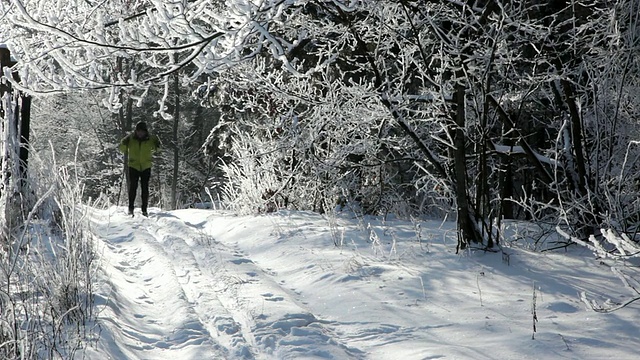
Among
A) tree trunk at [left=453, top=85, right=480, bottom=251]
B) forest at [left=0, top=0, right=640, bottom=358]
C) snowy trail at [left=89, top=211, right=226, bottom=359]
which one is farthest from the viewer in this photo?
tree trunk at [left=453, top=85, right=480, bottom=251]

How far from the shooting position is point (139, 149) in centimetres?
1184

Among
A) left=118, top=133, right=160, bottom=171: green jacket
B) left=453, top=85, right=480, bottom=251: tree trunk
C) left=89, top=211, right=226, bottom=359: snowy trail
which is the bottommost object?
left=89, top=211, right=226, bottom=359: snowy trail

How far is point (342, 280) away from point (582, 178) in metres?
2.53

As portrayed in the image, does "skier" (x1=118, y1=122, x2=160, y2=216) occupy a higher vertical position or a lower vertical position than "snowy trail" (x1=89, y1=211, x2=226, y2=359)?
higher

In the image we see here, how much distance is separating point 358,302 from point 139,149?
26.3 ft

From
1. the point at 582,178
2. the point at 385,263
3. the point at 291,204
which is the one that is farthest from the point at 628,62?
the point at 291,204

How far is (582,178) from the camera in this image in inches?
236

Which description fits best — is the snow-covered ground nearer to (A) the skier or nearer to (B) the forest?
(B) the forest

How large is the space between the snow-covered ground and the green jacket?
15.7 feet

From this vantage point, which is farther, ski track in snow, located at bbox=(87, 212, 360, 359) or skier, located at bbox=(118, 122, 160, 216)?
skier, located at bbox=(118, 122, 160, 216)

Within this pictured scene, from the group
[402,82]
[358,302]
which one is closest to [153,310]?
[358,302]

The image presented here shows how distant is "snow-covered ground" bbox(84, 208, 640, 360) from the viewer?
389 cm

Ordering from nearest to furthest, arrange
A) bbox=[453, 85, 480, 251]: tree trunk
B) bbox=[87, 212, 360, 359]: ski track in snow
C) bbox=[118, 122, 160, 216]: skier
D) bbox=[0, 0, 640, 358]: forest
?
1. bbox=[0, 0, 640, 358]: forest
2. bbox=[87, 212, 360, 359]: ski track in snow
3. bbox=[453, 85, 480, 251]: tree trunk
4. bbox=[118, 122, 160, 216]: skier

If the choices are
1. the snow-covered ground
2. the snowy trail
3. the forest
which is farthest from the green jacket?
the snow-covered ground
